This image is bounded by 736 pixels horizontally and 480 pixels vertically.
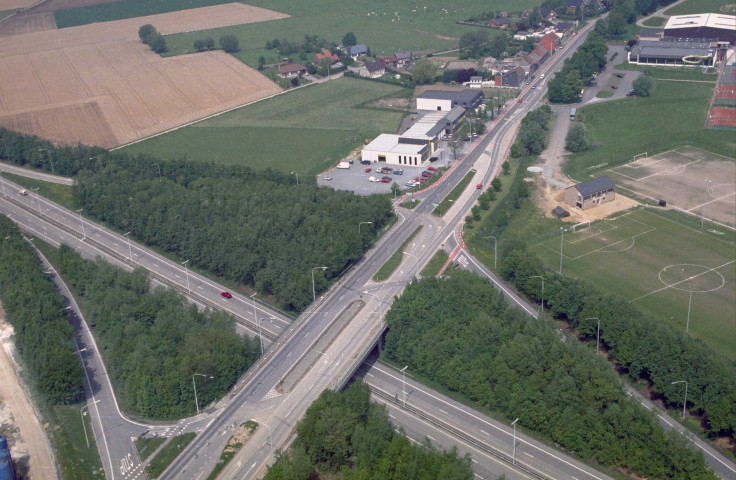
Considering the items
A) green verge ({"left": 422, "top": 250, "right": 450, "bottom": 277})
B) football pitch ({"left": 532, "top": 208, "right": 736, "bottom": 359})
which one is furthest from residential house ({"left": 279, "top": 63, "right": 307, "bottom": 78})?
football pitch ({"left": 532, "top": 208, "right": 736, "bottom": 359})

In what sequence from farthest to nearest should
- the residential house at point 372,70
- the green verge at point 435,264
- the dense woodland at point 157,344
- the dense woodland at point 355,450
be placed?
the residential house at point 372,70 < the green verge at point 435,264 < the dense woodland at point 157,344 < the dense woodland at point 355,450

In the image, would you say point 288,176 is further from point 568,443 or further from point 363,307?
point 568,443

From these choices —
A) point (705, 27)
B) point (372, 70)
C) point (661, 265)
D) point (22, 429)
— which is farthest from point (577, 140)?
point (22, 429)

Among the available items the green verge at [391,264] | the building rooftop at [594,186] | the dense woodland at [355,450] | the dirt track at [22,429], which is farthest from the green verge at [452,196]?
the dirt track at [22,429]

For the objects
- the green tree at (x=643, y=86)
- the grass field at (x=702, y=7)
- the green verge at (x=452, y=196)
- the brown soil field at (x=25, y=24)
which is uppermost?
the brown soil field at (x=25, y=24)

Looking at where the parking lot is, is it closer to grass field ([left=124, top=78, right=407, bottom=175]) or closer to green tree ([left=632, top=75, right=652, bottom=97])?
grass field ([left=124, top=78, right=407, bottom=175])

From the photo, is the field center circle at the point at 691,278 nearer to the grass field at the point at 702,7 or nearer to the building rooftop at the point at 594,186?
the building rooftop at the point at 594,186

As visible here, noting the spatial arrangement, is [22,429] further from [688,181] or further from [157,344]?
[688,181]

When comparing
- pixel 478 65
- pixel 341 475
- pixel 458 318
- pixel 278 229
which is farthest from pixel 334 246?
pixel 478 65
